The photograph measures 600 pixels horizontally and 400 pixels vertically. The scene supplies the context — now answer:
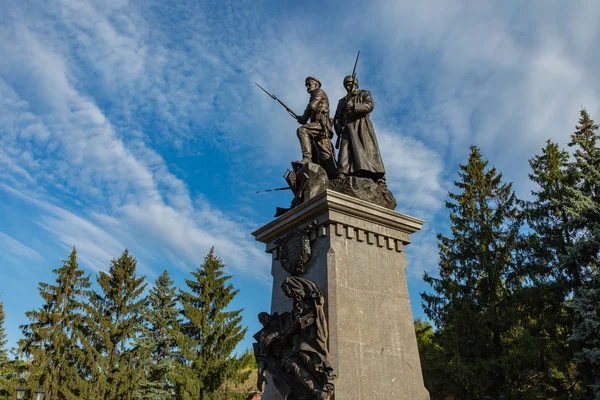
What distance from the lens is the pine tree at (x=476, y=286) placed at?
21781 millimetres

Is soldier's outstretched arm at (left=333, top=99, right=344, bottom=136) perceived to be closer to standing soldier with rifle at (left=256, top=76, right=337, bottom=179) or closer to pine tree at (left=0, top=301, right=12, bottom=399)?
standing soldier with rifle at (left=256, top=76, right=337, bottom=179)

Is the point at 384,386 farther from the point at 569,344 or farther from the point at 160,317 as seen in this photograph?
the point at 160,317

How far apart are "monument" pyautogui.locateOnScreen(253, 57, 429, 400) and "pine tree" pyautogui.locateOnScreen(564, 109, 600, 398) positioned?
42.8 feet

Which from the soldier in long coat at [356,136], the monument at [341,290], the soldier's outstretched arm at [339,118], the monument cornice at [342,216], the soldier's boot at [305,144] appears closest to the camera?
the monument at [341,290]

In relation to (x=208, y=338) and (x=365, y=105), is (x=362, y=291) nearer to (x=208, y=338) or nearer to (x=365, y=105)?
(x=365, y=105)

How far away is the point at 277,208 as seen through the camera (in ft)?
26.4

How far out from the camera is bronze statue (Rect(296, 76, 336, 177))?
822cm

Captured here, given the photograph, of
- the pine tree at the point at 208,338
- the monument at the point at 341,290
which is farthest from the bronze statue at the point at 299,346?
the pine tree at the point at 208,338

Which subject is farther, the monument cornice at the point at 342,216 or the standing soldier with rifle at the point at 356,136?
the standing soldier with rifle at the point at 356,136

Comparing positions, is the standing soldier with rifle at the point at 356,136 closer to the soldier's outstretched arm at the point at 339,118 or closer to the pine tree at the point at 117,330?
the soldier's outstretched arm at the point at 339,118

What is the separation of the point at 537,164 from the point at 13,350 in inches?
1236

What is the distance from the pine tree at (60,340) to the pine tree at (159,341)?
3205mm

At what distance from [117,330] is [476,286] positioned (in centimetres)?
2005

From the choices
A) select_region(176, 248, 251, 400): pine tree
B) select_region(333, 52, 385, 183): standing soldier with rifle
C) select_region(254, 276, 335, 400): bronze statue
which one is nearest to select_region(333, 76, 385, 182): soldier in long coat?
select_region(333, 52, 385, 183): standing soldier with rifle
